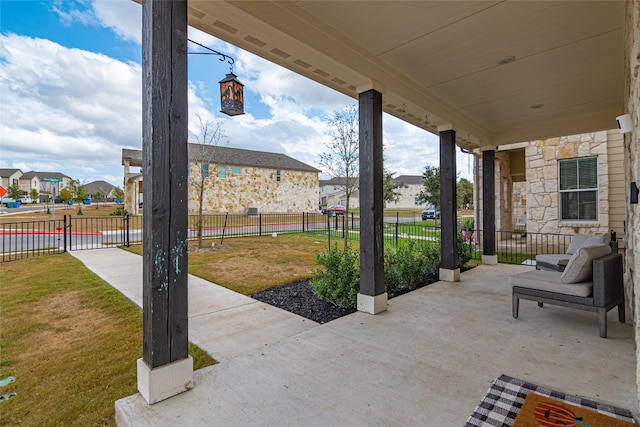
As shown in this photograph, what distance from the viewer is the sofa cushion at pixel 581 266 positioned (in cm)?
309

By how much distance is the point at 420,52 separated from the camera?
10.9ft

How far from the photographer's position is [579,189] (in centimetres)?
797

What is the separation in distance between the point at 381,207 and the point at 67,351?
3576mm

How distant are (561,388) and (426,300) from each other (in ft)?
6.99

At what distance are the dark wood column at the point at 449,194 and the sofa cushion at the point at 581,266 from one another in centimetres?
206

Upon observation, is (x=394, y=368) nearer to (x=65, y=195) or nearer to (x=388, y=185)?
(x=388, y=185)

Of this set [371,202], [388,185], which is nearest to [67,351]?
[371,202]

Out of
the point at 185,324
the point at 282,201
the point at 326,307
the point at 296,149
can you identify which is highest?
the point at 296,149

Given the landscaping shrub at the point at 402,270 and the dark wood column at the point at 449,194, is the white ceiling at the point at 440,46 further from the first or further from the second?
the landscaping shrub at the point at 402,270

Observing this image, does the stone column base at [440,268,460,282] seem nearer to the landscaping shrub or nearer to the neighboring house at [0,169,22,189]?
the landscaping shrub

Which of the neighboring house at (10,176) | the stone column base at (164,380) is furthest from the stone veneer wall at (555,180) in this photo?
the neighboring house at (10,176)

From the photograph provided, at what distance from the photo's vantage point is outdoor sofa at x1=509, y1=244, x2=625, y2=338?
2.95m

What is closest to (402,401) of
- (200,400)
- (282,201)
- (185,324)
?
(200,400)

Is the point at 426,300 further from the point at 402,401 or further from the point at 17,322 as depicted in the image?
the point at 17,322
